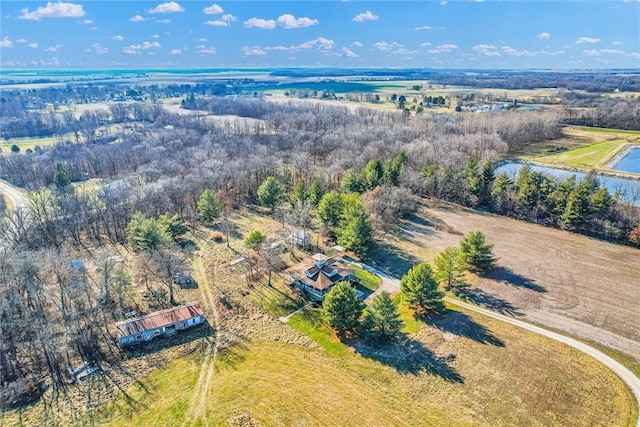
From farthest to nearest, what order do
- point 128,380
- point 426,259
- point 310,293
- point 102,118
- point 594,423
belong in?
point 102,118
point 426,259
point 310,293
point 128,380
point 594,423

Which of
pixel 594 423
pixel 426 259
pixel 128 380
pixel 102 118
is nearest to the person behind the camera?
pixel 594 423

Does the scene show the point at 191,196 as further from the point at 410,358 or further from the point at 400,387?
the point at 400,387

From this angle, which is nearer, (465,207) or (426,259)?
(426,259)

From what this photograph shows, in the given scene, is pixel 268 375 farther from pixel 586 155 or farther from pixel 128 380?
pixel 586 155

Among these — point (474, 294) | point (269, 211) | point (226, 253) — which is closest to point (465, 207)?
point (474, 294)

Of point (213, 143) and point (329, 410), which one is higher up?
point (213, 143)

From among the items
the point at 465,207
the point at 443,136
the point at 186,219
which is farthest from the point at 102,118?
the point at 465,207

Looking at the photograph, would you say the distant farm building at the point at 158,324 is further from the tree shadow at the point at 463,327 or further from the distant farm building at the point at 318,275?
the tree shadow at the point at 463,327
